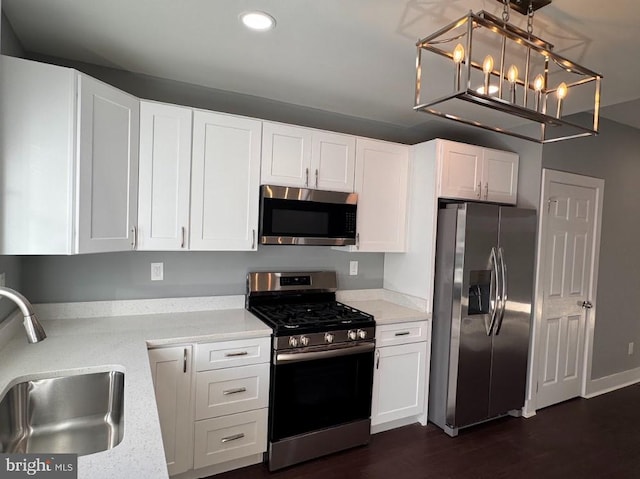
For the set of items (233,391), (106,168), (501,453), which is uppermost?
(106,168)

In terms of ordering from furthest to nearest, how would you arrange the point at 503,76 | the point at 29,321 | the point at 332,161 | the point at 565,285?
the point at 565,285, the point at 332,161, the point at 503,76, the point at 29,321

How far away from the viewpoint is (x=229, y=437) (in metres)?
2.29

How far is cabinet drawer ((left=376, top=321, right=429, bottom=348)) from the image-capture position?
9.07 ft

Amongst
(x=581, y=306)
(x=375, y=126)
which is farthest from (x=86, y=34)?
(x=581, y=306)

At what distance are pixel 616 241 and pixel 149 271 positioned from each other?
4400 millimetres

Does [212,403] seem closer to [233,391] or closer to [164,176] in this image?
[233,391]

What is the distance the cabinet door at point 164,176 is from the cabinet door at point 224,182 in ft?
0.19

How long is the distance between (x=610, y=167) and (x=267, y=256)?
3.48m

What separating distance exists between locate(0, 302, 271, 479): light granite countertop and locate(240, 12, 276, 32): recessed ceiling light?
1.66 m

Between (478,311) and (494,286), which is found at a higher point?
(494,286)

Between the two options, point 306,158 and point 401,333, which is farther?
point 401,333

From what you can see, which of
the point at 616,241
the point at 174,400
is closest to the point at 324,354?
the point at 174,400

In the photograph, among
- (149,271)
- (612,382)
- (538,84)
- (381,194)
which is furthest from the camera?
(612,382)

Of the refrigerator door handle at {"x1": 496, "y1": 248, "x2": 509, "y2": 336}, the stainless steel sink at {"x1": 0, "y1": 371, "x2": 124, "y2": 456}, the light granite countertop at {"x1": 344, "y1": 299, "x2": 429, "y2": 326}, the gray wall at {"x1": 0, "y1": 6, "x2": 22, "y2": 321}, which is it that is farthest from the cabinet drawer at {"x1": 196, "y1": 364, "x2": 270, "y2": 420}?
the refrigerator door handle at {"x1": 496, "y1": 248, "x2": 509, "y2": 336}
